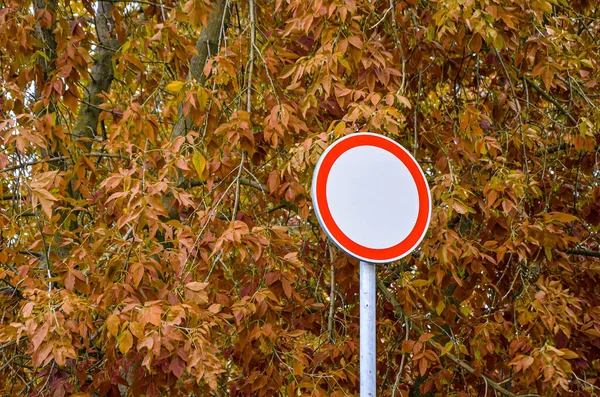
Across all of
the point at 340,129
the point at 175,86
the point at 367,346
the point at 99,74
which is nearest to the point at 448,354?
the point at 340,129

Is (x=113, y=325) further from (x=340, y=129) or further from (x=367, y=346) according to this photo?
(x=340, y=129)

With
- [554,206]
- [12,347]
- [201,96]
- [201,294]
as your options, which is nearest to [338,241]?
[201,294]

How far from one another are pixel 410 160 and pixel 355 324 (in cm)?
173

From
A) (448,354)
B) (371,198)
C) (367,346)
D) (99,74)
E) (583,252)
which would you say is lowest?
(367,346)

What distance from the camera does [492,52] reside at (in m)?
4.50

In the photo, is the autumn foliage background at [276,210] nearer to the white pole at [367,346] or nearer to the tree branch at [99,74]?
the tree branch at [99,74]

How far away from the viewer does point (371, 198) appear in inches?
104

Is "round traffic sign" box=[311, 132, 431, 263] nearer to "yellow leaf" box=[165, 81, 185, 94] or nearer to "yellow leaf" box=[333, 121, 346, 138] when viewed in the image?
"yellow leaf" box=[333, 121, 346, 138]

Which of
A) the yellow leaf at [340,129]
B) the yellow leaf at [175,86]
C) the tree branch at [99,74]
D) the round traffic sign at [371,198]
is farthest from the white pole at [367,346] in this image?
the tree branch at [99,74]

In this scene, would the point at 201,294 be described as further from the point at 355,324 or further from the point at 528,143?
the point at 528,143

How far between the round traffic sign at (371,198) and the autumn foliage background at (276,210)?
65 centimetres

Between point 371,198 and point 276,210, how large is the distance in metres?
2.53

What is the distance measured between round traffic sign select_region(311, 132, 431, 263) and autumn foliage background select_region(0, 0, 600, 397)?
0.65m

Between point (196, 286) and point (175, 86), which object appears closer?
point (196, 286)
